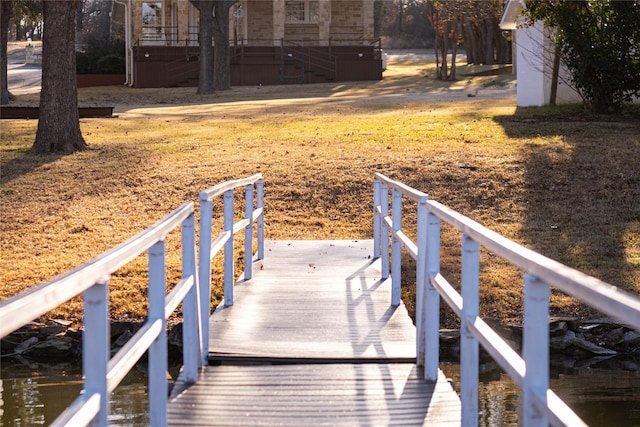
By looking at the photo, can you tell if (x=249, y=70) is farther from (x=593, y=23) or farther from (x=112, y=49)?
(x=593, y=23)

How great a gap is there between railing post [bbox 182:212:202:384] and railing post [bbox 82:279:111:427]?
8.30 feet

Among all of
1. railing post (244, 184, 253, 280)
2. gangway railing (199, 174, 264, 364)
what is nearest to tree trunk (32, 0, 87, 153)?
gangway railing (199, 174, 264, 364)

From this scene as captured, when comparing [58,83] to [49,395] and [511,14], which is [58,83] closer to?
[49,395]

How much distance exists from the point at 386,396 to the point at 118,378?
8.46 ft

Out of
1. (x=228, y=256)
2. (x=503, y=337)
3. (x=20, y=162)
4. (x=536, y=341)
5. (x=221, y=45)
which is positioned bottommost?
(x=503, y=337)

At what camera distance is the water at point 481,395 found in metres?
8.15

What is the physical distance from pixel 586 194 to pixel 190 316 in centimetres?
1097

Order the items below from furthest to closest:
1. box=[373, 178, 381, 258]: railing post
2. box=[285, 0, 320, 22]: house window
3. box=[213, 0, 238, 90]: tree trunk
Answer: box=[285, 0, 320, 22]: house window, box=[213, 0, 238, 90]: tree trunk, box=[373, 178, 381, 258]: railing post

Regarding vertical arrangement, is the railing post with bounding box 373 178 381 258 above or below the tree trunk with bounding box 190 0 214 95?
below

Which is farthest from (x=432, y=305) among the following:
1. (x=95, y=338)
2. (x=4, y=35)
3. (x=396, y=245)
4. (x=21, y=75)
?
(x=21, y=75)

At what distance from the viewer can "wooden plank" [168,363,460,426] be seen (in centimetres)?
531

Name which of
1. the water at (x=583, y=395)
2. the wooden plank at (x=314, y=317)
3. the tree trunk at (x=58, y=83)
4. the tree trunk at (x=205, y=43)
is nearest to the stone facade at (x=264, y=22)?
the tree trunk at (x=205, y=43)

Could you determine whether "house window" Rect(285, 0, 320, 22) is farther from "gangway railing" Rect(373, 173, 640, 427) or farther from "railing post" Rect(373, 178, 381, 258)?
"gangway railing" Rect(373, 173, 640, 427)

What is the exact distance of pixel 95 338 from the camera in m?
3.18
